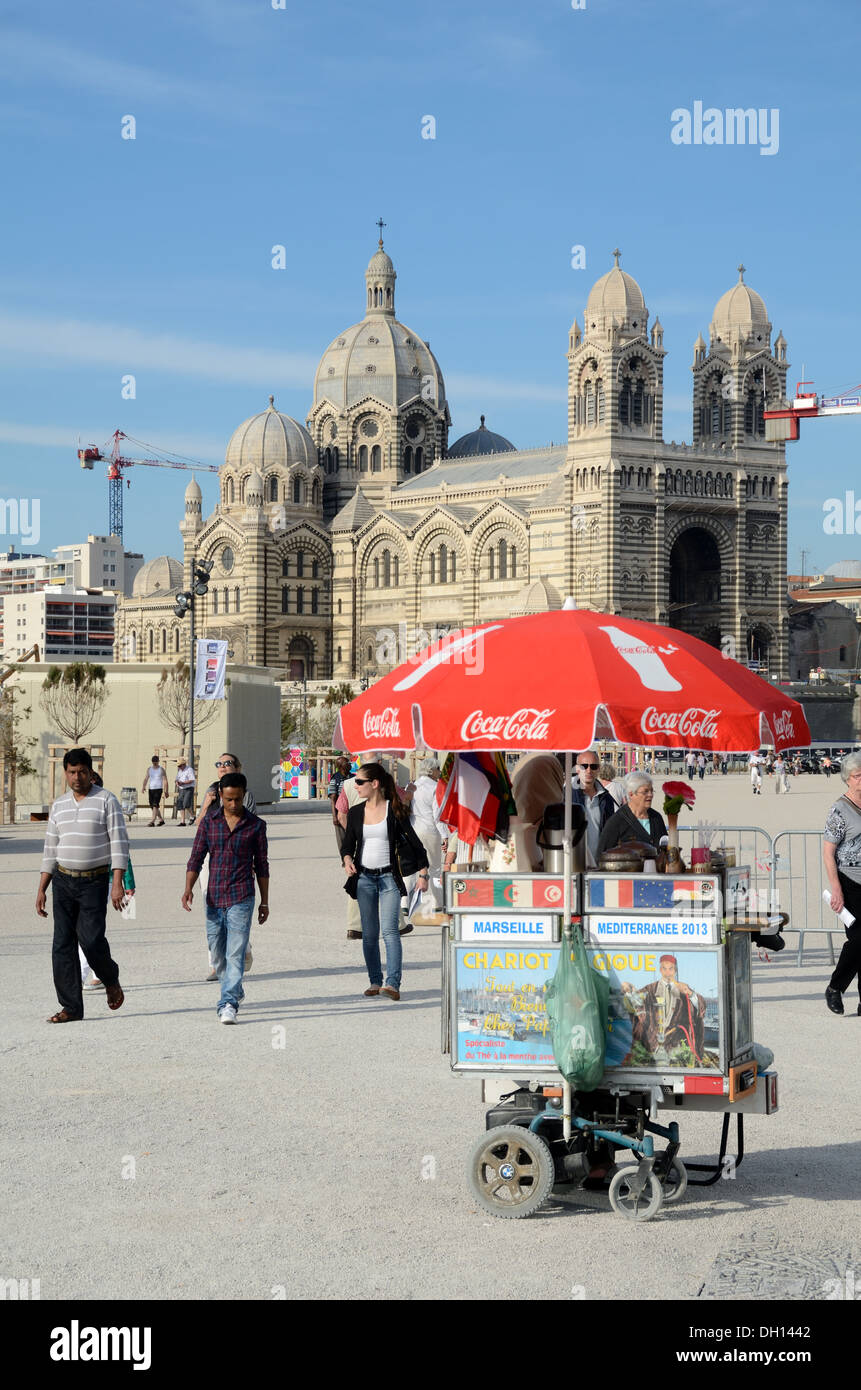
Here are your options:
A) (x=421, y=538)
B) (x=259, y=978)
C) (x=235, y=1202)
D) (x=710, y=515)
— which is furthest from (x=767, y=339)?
(x=235, y=1202)

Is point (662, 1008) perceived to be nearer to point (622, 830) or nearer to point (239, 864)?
point (622, 830)

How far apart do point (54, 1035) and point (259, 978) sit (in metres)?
2.38

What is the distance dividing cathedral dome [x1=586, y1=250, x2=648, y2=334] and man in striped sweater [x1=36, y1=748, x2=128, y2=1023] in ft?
221

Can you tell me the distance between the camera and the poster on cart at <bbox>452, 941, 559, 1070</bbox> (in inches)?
260

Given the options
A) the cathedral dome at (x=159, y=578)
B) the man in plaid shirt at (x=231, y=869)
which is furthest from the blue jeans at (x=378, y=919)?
the cathedral dome at (x=159, y=578)

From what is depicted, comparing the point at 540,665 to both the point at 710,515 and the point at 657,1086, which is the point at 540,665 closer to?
the point at 657,1086

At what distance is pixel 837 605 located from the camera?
9825cm

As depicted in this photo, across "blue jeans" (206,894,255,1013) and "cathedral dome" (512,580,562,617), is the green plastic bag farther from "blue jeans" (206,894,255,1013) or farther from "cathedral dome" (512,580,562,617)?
"cathedral dome" (512,580,562,617)

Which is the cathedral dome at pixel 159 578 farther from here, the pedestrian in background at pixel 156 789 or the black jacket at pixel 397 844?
the black jacket at pixel 397 844

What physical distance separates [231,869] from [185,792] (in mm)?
21666

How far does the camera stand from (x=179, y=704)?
3847cm

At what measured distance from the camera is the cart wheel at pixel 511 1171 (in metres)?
6.18

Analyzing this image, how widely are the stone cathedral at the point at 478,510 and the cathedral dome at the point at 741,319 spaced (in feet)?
0.31
